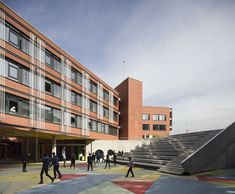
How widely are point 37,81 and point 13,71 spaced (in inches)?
190

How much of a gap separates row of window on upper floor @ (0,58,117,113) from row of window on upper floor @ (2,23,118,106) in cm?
210

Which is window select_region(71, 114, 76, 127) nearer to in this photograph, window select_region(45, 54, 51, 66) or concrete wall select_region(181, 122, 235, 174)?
window select_region(45, 54, 51, 66)

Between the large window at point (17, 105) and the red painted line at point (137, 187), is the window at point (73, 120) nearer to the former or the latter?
the large window at point (17, 105)

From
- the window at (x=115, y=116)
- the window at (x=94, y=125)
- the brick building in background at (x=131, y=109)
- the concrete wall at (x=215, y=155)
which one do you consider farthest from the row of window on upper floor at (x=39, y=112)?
the concrete wall at (x=215, y=155)

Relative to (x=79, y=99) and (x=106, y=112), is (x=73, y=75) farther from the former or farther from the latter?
(x=106, y=112)

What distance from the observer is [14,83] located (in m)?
32.1

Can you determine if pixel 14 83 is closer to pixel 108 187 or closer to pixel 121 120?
pixel 108 187

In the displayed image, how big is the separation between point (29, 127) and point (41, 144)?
59.1ft

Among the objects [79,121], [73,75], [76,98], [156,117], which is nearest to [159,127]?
[156,117]

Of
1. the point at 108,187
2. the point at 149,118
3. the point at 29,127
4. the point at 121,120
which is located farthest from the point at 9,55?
the point at 149,118

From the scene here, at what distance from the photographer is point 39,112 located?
37000mm

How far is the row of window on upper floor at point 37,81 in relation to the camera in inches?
1235

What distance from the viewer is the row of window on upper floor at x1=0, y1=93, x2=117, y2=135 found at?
31641 mm

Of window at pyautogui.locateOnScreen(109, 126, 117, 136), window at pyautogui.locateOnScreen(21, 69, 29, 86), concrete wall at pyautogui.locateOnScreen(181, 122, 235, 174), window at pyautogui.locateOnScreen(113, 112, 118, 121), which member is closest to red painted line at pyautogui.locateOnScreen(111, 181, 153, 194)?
concrete wall at pyautogui.locateOnScreen(181, 122, 235, 174)
